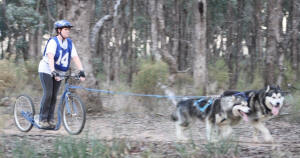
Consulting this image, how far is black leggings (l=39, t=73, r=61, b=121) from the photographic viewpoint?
7.34 m

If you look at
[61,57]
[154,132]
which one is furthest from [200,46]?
[61,57]

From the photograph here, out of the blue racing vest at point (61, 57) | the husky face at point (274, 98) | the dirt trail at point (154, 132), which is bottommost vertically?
the dirt trail at point (154, 132)

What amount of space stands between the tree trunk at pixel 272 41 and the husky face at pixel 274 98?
205 inches

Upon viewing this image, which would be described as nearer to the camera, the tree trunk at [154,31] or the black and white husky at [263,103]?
the black and white husky at [263,103]

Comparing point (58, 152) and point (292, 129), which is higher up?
point (58, 152)

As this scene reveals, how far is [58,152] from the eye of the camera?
19.7ft

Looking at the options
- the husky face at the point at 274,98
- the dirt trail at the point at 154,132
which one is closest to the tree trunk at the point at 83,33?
the dirt trail at the point at 154,132

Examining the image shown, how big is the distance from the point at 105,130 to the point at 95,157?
3.27m

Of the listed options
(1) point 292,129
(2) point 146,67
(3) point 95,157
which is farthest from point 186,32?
(3) point 95,157

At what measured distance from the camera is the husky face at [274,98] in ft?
22.4

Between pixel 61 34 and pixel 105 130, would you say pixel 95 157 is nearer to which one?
pixel 61 34

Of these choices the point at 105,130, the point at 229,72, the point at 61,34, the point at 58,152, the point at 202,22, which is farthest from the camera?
the point at 229,72

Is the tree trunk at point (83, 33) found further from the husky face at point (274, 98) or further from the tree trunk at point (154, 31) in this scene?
the husky face at point (274, 98)

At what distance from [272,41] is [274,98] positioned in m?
5.98
